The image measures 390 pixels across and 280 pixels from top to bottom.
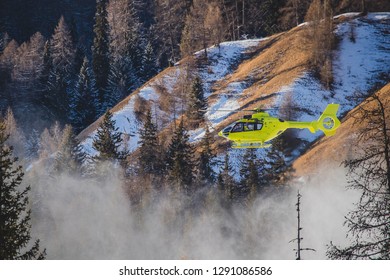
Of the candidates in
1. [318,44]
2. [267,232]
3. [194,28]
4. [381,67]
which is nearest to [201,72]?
[194,28]

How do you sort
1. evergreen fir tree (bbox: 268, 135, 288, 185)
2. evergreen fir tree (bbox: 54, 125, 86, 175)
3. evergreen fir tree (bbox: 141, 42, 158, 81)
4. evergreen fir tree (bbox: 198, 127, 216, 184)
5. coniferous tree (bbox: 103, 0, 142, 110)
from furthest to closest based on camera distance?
evergreen fir tree (bbox: 141, 42, 158, 81), coniferous tree (bbox: 103, 0, 142, 110), evergreen fir tree (bbox: 54, 125, 86, 175), evergreen fir tree (bbox: 198, 127, 216, 184), evergreen fir tree (bbox: 268, 135, 288, 185)

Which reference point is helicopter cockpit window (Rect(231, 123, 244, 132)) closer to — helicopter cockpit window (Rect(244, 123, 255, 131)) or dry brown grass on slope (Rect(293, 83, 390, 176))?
helicopter cockpit window (Rect(244, 123, 255, 131))

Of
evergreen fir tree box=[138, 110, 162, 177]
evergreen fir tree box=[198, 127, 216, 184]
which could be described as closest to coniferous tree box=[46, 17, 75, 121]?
evergreen fir tree box=[138, 110, 162, 177]

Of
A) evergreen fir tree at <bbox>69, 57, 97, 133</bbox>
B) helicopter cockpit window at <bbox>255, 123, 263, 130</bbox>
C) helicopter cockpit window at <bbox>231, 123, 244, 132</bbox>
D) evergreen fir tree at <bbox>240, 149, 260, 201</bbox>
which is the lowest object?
evergreen fir tree at <bbox>69, 57, 97, 133</bbox>

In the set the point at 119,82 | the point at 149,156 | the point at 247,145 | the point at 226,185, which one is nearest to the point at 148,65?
the point at 119,82

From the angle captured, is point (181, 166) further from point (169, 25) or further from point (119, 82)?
point (169, 25)
